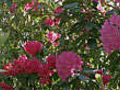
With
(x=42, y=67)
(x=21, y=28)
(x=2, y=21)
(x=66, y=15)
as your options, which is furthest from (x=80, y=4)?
(x=2, y=21)

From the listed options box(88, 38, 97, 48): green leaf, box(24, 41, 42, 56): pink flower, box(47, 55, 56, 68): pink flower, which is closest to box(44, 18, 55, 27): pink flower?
box(88, 38, 97, 48): green leaf

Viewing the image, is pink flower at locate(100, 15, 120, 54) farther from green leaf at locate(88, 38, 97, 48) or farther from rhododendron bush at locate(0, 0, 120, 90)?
green leaf at locate(88, 38, 97, 48)

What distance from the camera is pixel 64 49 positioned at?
199 centimetres

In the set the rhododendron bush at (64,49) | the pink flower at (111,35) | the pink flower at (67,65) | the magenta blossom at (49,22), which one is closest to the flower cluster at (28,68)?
the rhododendron bush at (64,49)

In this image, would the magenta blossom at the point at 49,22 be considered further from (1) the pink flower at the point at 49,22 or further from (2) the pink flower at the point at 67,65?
(2) the pink flower at the point at 67,65

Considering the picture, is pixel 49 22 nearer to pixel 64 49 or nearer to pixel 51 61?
pixel 64 49

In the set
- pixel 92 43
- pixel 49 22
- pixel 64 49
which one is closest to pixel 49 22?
pixel 49 22

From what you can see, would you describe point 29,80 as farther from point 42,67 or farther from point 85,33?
point 85,33

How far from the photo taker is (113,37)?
1.29 meters

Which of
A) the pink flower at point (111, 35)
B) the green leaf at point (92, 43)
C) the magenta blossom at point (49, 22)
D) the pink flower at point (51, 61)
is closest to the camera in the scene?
the pink flower at point (111, 35)

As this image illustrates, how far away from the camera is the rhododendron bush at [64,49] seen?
1342 millimetres

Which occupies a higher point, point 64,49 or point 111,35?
point 111,35

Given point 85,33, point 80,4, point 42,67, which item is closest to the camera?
point 42,67

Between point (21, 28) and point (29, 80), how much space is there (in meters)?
1.25
